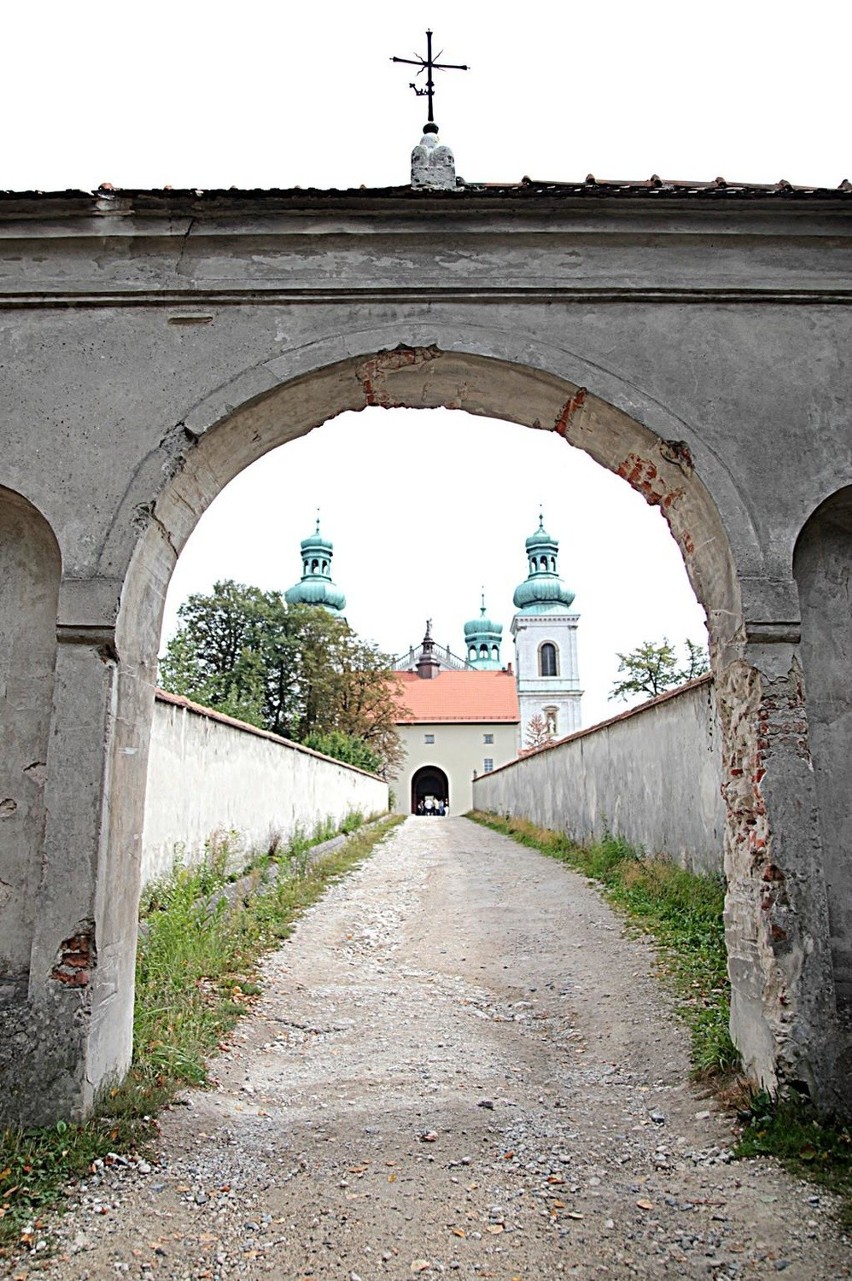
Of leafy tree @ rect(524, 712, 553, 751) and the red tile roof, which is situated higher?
the red tile roof

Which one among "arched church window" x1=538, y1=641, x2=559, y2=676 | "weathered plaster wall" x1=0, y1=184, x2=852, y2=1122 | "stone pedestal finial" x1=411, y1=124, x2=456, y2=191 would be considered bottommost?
"weathered plaster wall" x1=0, y1=184, x2=852, y2=1122

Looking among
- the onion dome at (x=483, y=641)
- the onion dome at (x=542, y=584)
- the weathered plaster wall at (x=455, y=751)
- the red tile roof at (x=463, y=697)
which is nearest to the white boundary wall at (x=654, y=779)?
the weathered plaster wall at (x=455, y=751)

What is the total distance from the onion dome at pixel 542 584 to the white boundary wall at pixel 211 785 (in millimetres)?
41391

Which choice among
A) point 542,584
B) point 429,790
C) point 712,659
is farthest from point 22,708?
point 542,584

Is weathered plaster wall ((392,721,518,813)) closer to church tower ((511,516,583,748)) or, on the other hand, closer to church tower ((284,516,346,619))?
church tower ((511,516,583,748))

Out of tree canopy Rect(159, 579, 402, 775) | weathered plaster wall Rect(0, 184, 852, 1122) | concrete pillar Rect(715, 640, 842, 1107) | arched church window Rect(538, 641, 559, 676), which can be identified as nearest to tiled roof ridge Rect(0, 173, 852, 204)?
weathered plaster wall Rect(0, 184, 852, 1122)

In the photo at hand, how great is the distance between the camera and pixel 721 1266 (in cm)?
313

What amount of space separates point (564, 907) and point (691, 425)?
6763 mm

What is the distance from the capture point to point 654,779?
10.6 metres

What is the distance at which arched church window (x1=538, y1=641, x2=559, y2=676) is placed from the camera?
54.6 meters

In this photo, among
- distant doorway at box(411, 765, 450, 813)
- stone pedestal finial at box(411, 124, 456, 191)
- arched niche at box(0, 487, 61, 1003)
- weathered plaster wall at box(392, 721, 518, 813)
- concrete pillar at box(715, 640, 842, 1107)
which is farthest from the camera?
distant doorway at box(411, 765, 450, 813)

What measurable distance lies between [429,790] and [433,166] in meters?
52.1

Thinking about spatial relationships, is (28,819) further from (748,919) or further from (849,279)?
(849,279)

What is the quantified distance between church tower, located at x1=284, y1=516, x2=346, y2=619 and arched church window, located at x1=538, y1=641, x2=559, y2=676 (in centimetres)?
1370
